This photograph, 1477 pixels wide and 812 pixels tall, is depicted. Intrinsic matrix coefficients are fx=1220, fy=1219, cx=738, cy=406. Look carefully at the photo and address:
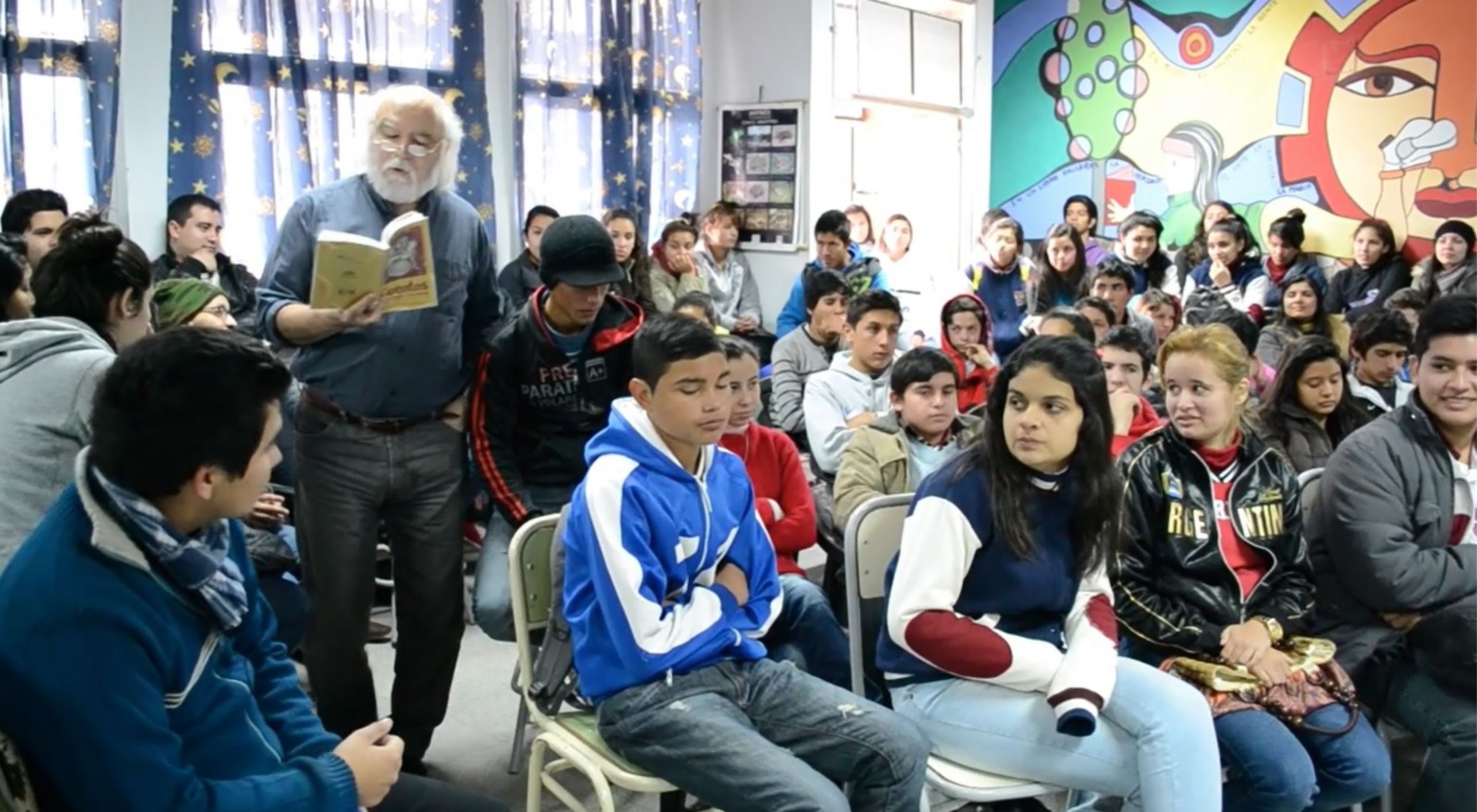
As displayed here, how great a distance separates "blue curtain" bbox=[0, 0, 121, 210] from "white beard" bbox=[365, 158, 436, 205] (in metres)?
3.23

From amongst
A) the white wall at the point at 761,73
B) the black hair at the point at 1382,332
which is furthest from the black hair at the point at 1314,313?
the white wall at the point at 761,73

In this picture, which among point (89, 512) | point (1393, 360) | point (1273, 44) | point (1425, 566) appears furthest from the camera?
point (1273, 44)

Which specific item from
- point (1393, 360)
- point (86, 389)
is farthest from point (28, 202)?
point (1393, 360)

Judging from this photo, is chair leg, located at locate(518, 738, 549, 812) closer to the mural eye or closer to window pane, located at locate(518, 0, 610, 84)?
window pane, located at locate(518, 0, 610, 84)

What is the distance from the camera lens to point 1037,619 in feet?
6.82

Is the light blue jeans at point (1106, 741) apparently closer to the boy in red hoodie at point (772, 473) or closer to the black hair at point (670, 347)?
the boy in red hoodie at point (772, 473)

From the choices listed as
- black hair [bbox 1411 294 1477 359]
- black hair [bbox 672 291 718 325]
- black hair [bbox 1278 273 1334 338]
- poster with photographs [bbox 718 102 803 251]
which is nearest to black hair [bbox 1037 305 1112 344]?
black hair [bbox 672 291 718 325]

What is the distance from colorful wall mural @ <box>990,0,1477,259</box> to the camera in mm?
6797

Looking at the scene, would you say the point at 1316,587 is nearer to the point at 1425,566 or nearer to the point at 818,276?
the point at 1425,566

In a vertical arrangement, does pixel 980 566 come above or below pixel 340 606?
above

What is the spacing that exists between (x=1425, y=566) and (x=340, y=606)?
216 centimetres

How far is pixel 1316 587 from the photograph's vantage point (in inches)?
97.3

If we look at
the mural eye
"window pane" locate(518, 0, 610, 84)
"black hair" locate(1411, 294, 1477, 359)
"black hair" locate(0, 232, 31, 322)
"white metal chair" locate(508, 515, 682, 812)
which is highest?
"window pane" locate(518, 0, 610, 84)

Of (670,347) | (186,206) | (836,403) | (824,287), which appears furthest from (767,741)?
(186,206)
